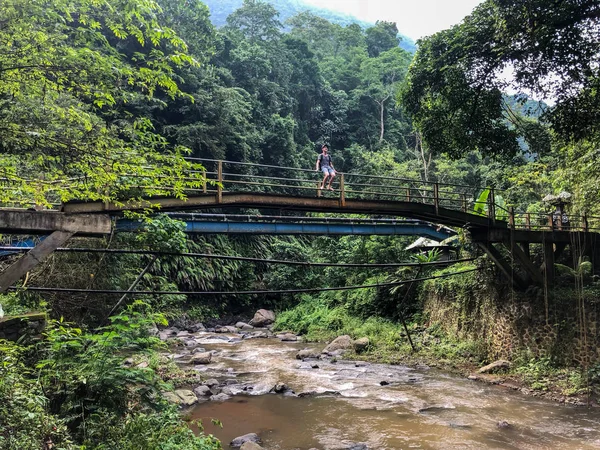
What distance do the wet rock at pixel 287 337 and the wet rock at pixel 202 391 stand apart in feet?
30.9

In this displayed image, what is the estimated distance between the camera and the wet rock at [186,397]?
9.77m

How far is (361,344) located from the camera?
54.2ft

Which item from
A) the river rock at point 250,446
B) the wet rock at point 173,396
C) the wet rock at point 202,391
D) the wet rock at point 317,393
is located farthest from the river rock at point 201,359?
the river rock at point 250,446

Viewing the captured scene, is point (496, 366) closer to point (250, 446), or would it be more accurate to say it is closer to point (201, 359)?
point (250, 446)

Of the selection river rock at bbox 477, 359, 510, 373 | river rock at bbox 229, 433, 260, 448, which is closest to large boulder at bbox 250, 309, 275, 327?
river rock at bbox 477, 359, 510, 373

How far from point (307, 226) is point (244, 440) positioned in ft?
34.6

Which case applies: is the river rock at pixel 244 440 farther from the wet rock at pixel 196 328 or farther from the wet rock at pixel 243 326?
the wet rock at pixel 243 326

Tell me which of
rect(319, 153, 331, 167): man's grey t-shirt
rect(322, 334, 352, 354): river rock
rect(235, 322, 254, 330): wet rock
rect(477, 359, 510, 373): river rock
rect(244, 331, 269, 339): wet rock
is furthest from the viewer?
rect(235, 322, 254, 330): wet rock

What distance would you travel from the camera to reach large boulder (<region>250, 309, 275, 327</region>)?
2455 cm

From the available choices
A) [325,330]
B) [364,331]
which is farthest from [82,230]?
[325,330]

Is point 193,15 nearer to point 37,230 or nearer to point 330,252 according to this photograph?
point 330,252

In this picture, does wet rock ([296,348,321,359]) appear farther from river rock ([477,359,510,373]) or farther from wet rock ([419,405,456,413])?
wet rock ([419,405,456,413])

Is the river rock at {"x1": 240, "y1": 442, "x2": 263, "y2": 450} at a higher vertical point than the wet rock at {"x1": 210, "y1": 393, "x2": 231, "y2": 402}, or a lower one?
higher

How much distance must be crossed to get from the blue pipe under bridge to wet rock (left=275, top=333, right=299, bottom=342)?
578 centimetres
